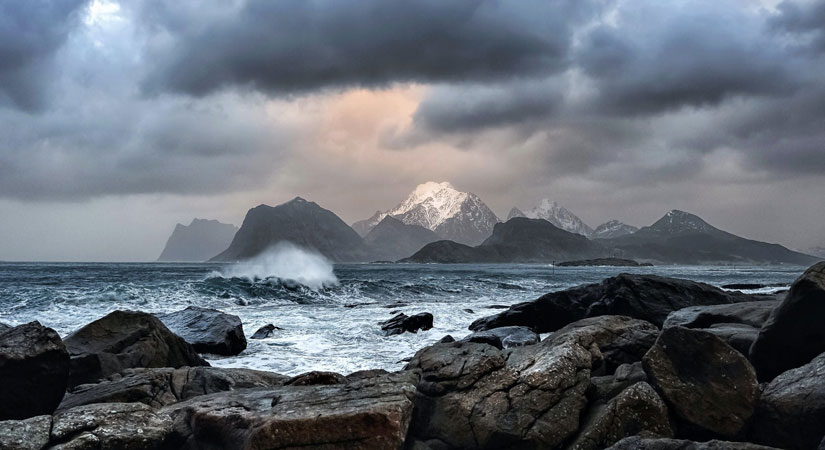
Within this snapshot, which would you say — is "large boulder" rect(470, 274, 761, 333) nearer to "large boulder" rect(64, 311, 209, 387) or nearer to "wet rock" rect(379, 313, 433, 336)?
"wet rock" rect(379, 313, 433, 336)

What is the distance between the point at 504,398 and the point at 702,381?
2.53 m

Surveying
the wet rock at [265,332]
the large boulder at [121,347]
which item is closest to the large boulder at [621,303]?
the wet rock at [265,332]

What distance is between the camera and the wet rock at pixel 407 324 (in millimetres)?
21016

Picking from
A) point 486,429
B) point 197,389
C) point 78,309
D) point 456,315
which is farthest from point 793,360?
point 78,309

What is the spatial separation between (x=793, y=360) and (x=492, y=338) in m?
7.62

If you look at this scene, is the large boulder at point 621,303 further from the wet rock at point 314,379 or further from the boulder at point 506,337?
the wet rock at point 314,379

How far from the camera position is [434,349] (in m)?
9.09

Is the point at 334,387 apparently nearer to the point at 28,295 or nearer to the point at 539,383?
the point at 539,383

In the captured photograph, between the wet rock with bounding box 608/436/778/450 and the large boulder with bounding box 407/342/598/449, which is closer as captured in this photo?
the wet rock with bounding box 608/436/778/450

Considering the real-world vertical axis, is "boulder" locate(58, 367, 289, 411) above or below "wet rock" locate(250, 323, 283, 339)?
above

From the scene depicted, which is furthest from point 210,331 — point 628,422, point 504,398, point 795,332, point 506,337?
point 795,332

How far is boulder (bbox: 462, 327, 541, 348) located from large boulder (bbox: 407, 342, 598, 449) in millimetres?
6693

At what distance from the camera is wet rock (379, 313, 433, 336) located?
21016mm

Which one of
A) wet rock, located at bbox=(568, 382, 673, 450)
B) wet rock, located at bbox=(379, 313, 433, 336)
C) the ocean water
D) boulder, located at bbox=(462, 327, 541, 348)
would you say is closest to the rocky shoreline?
wet rock, located at bbox=(568, 382, 673, 450)
